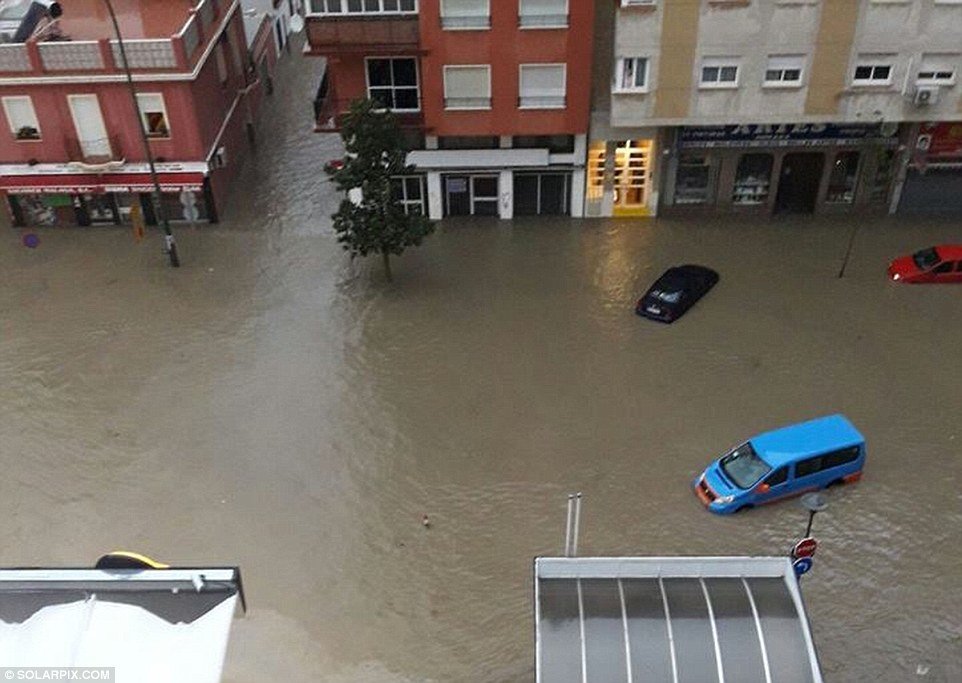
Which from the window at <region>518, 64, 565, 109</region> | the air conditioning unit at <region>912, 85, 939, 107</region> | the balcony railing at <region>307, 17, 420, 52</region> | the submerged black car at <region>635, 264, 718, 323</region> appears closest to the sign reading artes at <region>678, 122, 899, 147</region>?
the air conditioning unit at <region>912, 85, 939, 107</region>

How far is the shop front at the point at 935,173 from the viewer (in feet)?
103

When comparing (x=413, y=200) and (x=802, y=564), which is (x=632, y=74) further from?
(x=802, y=564)

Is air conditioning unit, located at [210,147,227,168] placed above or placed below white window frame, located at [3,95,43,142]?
below

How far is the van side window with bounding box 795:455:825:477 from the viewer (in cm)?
2181

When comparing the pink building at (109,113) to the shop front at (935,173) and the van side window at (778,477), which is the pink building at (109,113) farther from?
the shop front at (935,173)

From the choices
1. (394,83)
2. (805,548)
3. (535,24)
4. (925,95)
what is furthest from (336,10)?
(805,548)

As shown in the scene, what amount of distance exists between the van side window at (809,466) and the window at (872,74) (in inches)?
519

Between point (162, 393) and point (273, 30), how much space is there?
2431 centimetres

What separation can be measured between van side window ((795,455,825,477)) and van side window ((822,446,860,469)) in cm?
15

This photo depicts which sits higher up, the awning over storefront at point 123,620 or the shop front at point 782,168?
the awning over storefront at point 123,620

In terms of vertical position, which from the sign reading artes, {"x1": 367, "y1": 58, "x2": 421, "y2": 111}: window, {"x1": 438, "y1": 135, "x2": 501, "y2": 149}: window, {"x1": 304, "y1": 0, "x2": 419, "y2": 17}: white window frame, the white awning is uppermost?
{"x1": 304, "y1": 0, "x2": 419, "y2": 17}: white window frame

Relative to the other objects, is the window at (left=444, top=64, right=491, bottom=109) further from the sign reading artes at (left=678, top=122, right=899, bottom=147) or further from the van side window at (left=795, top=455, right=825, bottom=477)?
the van side window at (left=795, top=455, right=825, bottom=477)

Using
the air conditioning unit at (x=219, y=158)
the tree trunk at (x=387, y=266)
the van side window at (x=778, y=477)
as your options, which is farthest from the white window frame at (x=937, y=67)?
the air conditioning unit at (x=219, y=158)

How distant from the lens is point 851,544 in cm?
2130
